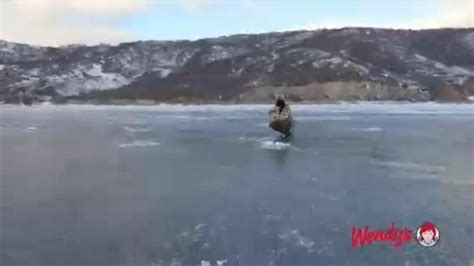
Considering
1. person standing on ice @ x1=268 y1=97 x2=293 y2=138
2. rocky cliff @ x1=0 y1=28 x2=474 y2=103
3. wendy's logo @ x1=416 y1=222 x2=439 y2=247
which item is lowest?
wendy's logo @ x1=416 y1=222 x2=439 y2=247

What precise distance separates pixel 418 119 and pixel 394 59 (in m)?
4.69

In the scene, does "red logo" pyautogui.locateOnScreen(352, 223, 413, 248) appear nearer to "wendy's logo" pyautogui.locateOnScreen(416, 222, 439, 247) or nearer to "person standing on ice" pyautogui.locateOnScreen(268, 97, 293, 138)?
"wendy's logo" pyautogui.locateOnScreen(416, 222, 439, 247)

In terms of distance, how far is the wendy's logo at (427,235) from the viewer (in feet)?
11.0

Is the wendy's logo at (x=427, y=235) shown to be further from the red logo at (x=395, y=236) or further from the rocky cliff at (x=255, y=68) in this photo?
the rocky cliff at (x=255, y=68)

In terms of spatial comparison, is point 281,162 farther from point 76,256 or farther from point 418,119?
point 418,119

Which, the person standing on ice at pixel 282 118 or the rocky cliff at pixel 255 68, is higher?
the rocky cliff at pixel 255 68

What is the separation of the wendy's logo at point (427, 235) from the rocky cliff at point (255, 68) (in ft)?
9.71

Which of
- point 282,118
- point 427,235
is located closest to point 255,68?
point 282,118

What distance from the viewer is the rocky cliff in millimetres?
6934

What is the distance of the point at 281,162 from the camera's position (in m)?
6.91

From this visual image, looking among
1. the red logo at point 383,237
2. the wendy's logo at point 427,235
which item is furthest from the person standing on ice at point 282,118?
the red logo at point 383,237

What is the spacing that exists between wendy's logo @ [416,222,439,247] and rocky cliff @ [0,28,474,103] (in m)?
2.96

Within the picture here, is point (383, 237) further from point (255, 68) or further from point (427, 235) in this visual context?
point (255, 68)

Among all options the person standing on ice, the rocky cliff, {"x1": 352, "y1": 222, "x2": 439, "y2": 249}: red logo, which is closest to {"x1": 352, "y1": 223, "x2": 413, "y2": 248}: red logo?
{"x1": 352, "y1": 222, "x2": 439, "y2": 249}: red logo
